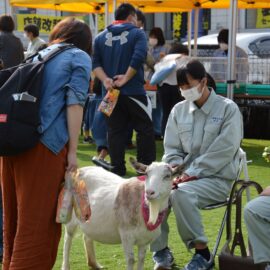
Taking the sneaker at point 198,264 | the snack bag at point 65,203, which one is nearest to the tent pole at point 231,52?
the sneaker at point 198,264

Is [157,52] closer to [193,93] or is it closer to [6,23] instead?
[6,23]

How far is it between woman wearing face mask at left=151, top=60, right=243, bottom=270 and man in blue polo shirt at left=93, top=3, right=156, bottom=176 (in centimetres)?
305

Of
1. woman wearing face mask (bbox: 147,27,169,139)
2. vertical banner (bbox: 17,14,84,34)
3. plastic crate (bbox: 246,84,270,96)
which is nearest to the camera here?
plastic crate (bbox: 246,84,270,96)

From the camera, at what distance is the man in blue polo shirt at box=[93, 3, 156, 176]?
8.38 metres

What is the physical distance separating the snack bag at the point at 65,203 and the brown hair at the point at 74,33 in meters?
0.81

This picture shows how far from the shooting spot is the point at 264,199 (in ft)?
14.5

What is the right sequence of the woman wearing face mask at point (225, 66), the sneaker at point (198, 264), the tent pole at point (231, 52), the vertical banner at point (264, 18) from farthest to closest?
the vertical banner at point (264, 18) → the woman wearing face mask at point (225, 66) → the tent pole at point (231, 52) → the sneaker at point (198, 264)

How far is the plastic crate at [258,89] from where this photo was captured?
430 inches

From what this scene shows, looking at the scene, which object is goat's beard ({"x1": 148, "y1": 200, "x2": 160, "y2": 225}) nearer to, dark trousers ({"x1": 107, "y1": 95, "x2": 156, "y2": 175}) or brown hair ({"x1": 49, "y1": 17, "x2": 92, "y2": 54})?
brown hair ({"x1": 49, "y1": 17, "x2": 92, "y2": 54})

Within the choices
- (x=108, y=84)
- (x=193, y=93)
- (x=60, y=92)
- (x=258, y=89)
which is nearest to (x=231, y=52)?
(x=258, y=89)

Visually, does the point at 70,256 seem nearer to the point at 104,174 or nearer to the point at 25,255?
the point at 104,174

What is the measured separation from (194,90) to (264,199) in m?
1.14

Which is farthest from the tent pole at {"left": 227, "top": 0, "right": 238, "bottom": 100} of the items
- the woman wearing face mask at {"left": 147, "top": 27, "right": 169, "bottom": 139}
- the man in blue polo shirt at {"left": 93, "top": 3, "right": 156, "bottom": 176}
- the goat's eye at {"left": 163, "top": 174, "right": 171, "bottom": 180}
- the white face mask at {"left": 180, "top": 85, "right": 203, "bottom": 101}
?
the goat's eye at {"left": 163, "top": 174, "right": 171, "bottom": 180}

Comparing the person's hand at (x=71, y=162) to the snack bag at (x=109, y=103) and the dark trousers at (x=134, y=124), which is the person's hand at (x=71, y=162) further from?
the dark trousers at (x=134, y=124)
